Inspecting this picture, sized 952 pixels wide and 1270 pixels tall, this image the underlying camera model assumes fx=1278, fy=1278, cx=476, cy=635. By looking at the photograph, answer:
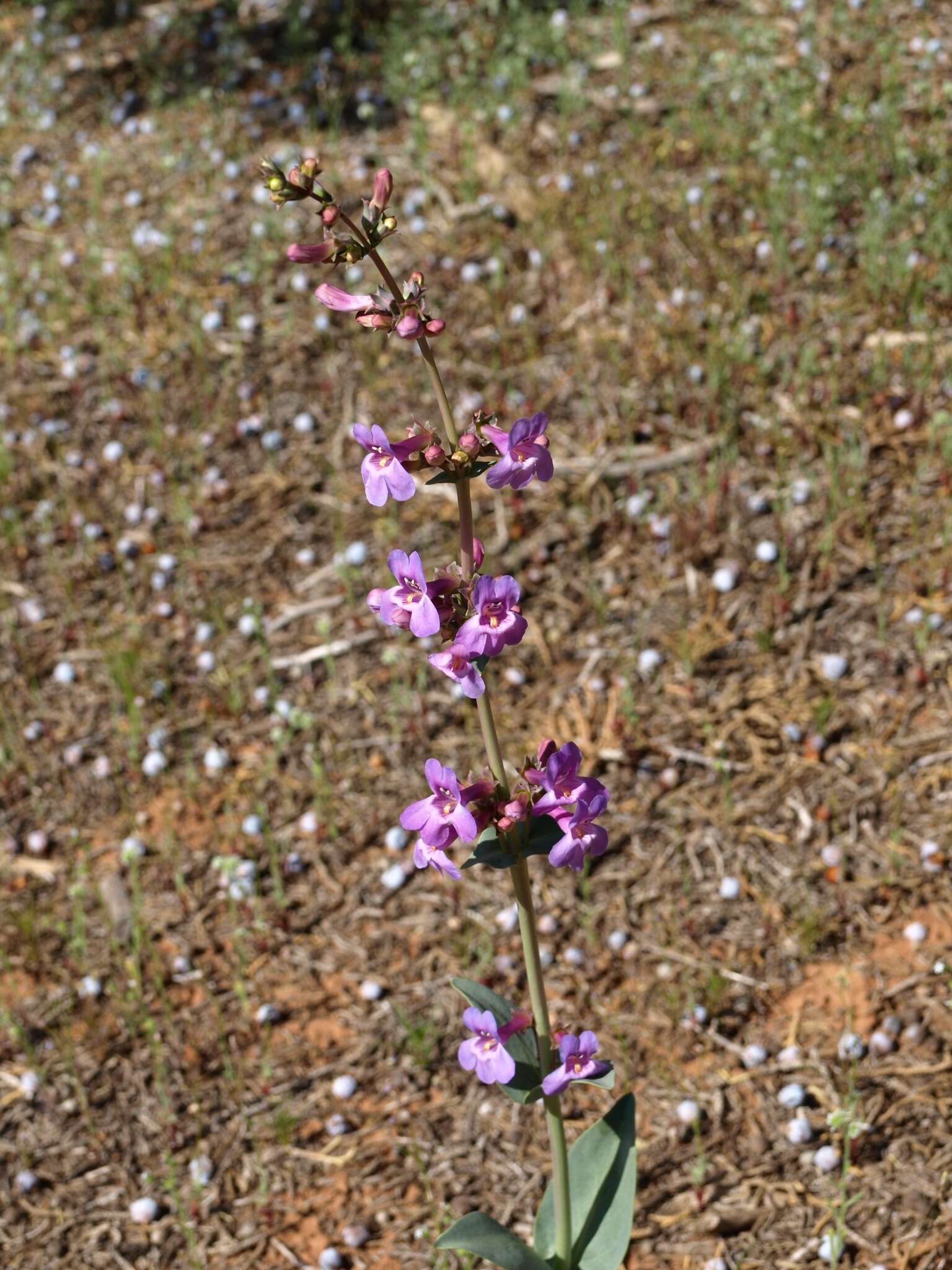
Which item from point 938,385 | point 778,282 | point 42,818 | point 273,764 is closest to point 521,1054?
point 273,764

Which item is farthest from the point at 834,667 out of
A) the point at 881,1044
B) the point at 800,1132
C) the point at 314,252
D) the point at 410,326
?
the point at 314,252

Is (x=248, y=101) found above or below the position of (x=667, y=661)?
above

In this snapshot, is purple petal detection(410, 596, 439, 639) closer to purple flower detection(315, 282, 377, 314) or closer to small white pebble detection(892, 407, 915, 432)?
purple flower detection(315, 282, 377, 314)

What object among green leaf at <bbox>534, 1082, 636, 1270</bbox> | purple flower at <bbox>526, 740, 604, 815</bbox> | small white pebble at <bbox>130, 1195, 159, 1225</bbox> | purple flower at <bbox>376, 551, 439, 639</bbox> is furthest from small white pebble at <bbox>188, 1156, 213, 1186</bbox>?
purple flower at <bbox>376, 551, 439, 639</bbox>

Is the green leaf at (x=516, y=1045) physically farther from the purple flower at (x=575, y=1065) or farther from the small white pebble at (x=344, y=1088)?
the small white pebble at (x=344, y=1088)

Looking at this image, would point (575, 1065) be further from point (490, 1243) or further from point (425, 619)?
point (425, 619)

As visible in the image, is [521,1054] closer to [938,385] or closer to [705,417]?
[705,417]
